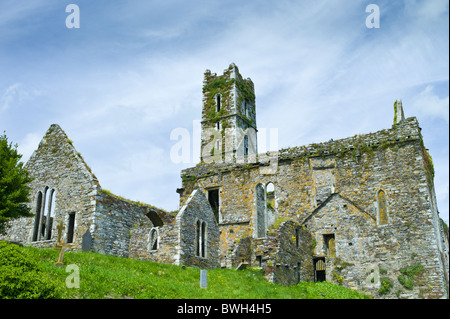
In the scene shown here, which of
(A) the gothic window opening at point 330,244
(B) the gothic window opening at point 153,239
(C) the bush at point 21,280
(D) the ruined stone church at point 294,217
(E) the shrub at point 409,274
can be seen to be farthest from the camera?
(A) the gothic window opening at point 330,244

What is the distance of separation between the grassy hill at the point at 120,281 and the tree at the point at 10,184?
3.39 metres

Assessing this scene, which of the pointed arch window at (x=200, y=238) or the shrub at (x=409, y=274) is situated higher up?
the pointed arch window at (x=200, y=238)

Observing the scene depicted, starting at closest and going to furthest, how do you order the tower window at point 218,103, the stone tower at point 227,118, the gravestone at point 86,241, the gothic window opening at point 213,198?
the gravestone at point 86,241 → the gothic window opening at point 213,198 → the stone tower at point 227,118 → the tower window at point 218,103

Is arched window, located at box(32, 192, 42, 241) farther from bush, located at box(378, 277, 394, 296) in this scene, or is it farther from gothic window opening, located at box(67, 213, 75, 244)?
bush, located at box(378, 277, 394, 296)

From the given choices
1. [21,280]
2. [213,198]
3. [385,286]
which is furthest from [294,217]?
[21,280]

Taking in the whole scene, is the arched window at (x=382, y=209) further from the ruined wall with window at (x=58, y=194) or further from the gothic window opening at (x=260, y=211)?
the ruined wall with window at (x=58, y=194)

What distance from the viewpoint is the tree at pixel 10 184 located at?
21.0 metres

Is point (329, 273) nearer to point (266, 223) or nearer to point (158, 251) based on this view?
point (266, 223)

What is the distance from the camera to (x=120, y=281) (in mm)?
16562

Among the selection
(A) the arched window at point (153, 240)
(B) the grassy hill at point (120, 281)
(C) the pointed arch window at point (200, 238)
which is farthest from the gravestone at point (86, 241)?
(C) the pointed arch window at point (200, 238)

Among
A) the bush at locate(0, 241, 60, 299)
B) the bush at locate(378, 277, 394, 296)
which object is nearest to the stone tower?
the bush at locate(378, 277, 394, 296)

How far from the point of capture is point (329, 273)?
27.4 metres

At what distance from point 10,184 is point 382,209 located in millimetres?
21113

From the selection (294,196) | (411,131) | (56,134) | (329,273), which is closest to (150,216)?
(56,134)
